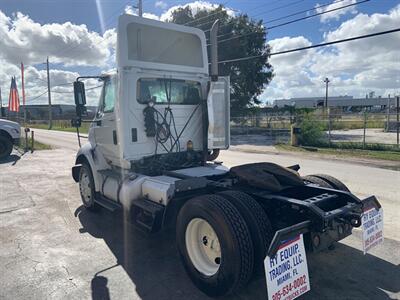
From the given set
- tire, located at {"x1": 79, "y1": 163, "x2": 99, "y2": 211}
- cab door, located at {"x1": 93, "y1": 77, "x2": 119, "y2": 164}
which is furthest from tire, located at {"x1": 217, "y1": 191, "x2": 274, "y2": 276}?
tire, located at {"x1": 79, "y1": 163, "x2": 99, "y2": 211}

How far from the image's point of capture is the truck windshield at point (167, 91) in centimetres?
516

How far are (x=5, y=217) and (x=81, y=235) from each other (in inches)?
77.8

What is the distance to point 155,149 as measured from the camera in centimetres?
537

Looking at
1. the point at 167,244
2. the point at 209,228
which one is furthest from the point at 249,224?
the point at 167,244

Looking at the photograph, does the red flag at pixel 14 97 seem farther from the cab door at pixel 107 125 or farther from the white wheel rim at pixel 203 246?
the white wheel rim at pixel 203 246

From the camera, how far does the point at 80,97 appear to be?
586cm

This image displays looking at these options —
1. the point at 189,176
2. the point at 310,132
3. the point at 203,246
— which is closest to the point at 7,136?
the point at 189,176

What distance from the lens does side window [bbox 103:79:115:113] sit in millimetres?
5334

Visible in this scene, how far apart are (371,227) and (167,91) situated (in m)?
3.53

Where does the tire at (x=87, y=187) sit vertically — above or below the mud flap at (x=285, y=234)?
below

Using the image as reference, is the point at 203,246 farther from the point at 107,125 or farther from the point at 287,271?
the point at 107,125

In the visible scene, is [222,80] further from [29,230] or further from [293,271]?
[29,230]

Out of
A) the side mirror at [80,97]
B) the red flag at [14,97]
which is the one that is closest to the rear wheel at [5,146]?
the red flag at [14,97]

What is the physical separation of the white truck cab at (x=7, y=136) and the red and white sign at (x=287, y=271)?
46.8 ft
